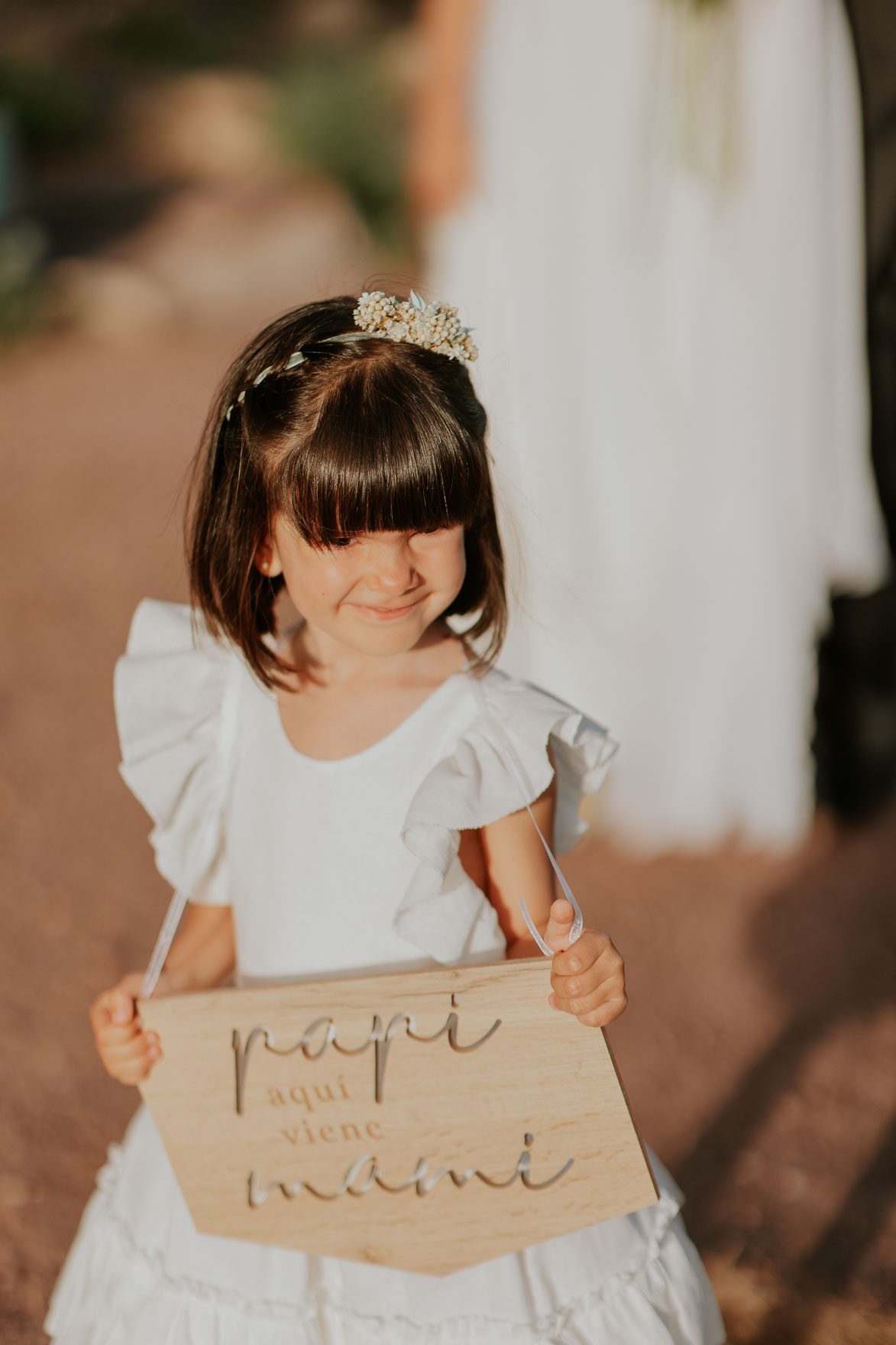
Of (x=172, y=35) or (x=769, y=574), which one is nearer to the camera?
(x=769, y=574)

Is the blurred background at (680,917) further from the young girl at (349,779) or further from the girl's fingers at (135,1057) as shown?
the girl's fingers at (135,1057)

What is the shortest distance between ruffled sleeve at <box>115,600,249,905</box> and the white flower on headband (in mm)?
396

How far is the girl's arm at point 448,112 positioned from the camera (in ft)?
9.20

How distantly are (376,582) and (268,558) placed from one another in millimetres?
183

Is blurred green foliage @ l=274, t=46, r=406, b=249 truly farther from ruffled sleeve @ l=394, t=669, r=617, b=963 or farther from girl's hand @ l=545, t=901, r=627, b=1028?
girl's hand @ l=545, t=901, r=627, b=1028

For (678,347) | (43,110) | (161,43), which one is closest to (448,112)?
(678,347)

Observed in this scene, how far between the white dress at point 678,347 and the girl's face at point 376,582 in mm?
1221

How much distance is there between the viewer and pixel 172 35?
14.3 metres

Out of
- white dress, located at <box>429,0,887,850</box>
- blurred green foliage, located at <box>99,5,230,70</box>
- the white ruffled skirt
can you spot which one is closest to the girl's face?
the white ruffled skirt

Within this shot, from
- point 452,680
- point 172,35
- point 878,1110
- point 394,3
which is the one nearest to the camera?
point 452,680

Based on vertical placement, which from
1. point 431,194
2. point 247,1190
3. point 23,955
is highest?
point 431,194

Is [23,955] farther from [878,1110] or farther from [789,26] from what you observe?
[789,26]

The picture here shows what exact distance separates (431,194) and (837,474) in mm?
1073

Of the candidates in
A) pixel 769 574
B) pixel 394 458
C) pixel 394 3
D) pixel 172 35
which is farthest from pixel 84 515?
pixel 394 3
